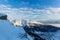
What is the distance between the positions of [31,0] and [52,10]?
0.68 meters

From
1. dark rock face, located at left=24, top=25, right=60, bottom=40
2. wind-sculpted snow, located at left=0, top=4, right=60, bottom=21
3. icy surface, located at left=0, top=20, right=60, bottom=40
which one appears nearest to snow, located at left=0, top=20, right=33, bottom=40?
icy surface, located at left=0, top=20, right=60, bottom=40

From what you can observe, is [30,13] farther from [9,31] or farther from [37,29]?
[9,31]

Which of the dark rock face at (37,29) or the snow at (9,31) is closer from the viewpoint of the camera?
the snow at (9,31)

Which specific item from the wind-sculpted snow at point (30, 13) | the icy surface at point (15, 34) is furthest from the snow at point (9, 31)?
the wind-sculpted snow at point (30, 13)

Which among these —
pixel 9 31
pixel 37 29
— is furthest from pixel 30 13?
pixel 9 31

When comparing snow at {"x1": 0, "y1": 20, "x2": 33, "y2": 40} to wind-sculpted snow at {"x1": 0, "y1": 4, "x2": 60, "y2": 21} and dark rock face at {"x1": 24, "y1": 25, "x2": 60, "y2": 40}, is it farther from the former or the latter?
wind-sculpted snow at {"x1": 0, "y1": 4, "x2": 60, "y2": 21}

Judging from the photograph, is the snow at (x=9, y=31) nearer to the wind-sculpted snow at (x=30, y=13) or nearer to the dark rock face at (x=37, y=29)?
the dark rock face at (x=37, y=29)

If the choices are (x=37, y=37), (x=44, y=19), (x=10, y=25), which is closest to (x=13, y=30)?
(x=10, y=25)

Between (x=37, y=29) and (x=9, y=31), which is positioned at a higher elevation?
(x=9, y=31)

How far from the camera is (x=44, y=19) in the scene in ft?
16.2

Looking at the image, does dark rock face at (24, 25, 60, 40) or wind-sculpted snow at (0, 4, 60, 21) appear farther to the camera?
wind-sculpted snow at (0, 4, 60, 21)

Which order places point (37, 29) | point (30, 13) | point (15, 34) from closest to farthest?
1. point (15, 34)
2. point (37, 29)
3. point (30, 13)

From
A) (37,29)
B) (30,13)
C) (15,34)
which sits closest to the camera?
(15,34)

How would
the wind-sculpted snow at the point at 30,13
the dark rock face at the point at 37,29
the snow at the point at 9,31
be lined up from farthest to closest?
1. the wind-sculpted snow at the point at 30,13
2. the dark rock face at the point at 37,29
3. the snow at the point at 9,31
